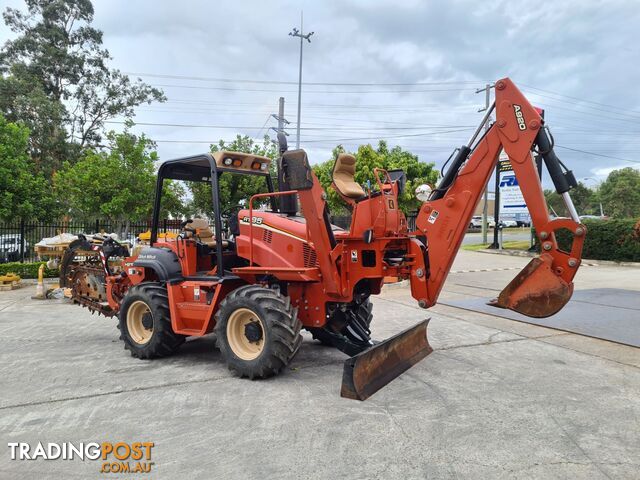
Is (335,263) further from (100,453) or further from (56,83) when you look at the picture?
(56,83)

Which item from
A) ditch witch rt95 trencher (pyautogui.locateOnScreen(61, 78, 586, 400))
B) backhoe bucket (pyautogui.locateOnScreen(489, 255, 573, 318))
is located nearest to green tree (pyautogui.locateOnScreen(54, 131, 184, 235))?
ditch witch rt95 trencher (pyautogui.locateOnScreen(61, 78, 586, 400))

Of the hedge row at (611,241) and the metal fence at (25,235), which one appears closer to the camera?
the metal fence at (25,235)

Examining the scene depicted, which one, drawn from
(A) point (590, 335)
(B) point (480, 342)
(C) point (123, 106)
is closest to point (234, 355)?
(B) point (480, 342)

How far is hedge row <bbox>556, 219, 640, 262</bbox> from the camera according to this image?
18.6 m

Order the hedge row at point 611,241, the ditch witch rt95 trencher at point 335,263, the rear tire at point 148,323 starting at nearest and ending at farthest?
the ditch witch rt95 trencher at point 335,263, the rear tire at point 148,323, the hedge row at point 611,241

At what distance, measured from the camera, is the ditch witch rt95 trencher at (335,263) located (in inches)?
185

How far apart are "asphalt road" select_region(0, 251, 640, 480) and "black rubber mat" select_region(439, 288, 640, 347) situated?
0.74 meters

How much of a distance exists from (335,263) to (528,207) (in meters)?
2.10

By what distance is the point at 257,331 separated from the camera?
197 inches

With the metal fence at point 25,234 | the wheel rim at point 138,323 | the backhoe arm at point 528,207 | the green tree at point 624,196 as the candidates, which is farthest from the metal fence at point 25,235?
the green tree at point 624,196

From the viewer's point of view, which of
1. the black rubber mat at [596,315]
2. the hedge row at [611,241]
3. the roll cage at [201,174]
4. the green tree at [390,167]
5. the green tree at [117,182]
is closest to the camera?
the roll cage at [201,174]

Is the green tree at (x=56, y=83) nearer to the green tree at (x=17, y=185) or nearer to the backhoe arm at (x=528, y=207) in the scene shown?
the green tree at (x=17, y=185)

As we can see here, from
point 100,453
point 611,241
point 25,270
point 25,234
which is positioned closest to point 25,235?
point 25,234

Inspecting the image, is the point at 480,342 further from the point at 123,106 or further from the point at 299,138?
the point at 123,106
